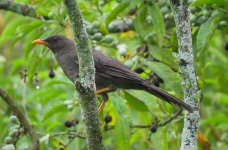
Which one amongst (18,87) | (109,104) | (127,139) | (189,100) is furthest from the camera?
(18,87)

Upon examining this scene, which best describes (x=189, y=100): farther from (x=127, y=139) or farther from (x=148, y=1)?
(x=148, y=1)

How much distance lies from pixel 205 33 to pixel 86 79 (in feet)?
5.41

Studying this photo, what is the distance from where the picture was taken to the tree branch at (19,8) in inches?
282

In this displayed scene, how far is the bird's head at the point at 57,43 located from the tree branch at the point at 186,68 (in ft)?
8.04

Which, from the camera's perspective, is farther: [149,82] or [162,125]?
[162,125]

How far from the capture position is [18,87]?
8.52m

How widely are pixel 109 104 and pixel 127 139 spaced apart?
0.55 meters

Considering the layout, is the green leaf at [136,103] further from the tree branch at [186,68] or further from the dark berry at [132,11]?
the tree branch at [186,68]

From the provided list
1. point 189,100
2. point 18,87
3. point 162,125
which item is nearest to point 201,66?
point 162,125

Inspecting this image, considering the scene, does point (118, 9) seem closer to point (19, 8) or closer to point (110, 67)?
point (110, 67)

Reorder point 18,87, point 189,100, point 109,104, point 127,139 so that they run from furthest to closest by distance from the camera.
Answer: point 18,87, point 109,104, point 127,139, point 189,100

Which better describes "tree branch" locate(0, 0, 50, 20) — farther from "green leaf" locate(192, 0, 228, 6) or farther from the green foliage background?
"green leaf" locate(192, 0, 228, 6)

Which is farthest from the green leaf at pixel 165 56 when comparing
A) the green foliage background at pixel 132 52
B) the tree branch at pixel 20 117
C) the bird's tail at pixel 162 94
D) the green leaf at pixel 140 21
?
the tree branch at pixel 20 117

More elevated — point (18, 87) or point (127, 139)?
point (18, 87)
